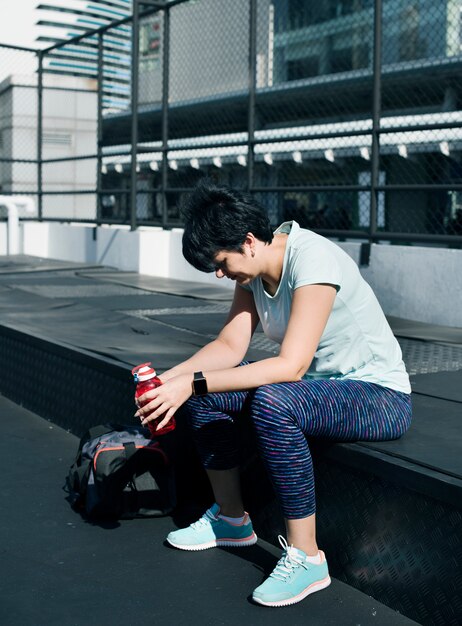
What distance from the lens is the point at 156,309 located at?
6.33 metres

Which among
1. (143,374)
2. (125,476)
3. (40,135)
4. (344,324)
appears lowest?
(125,476)

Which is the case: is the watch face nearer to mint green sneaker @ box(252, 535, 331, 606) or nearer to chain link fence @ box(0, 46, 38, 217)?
mint green sneaker @ box(252, 535, 331, 606)

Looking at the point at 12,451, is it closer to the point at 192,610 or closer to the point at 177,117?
the point at 192,610

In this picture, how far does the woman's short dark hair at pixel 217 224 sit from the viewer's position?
246 centimetres

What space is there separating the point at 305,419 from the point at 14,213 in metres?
10.5

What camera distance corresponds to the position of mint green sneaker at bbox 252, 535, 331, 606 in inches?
93.5

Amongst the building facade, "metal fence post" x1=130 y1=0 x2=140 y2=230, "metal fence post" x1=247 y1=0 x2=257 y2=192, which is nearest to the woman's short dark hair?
"metal fence post" x1=247 y1=0 x2=257 y2=192

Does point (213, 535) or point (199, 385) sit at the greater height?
point (199, 385)

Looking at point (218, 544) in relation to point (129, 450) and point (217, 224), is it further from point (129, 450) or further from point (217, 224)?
point (217, 224)

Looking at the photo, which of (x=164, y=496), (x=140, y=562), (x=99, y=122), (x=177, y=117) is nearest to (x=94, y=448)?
(x=164, y=496)

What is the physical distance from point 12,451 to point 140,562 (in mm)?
1423

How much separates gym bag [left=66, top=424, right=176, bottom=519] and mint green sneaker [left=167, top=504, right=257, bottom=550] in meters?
0.26

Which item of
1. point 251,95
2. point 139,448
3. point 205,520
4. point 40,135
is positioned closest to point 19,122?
point 40,135

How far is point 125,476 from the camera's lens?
2.98 m
